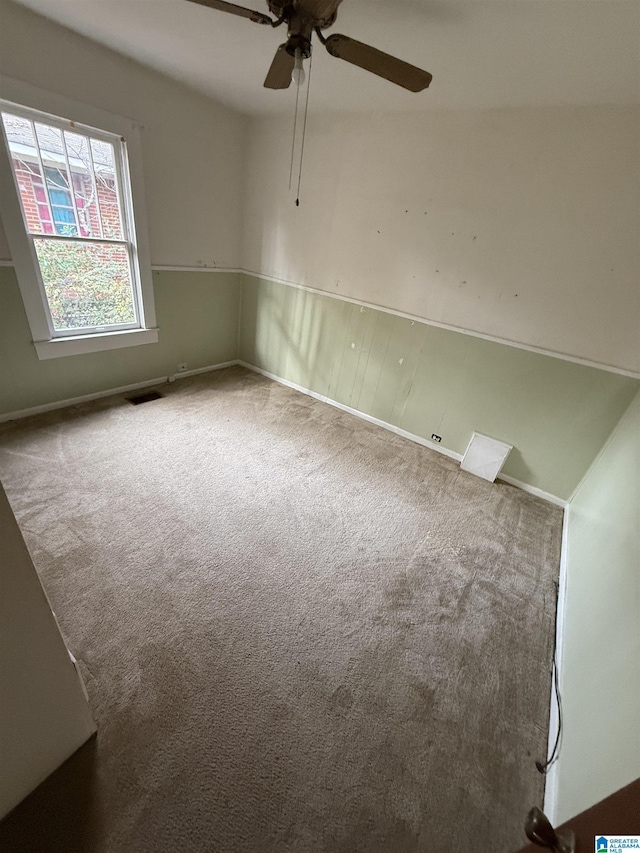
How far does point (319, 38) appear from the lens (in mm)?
1281

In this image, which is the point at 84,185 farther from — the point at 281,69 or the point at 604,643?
the point at 604,643

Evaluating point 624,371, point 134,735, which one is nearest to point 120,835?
point 134,735

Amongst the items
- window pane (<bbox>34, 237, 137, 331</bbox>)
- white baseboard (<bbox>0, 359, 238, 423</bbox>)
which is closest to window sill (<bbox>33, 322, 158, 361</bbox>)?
window pane (<bbox>34, 237, 137, 331</bbox>)

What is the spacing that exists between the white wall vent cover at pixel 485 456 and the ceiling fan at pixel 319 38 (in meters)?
2.26

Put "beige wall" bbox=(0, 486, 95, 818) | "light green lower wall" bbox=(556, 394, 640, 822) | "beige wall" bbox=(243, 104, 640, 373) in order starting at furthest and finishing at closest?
1. "beige wall" bbox=(243, 104, 640, 373)
2. "light green lower wall" bbox=(556, 394, 640, 822)
3. "beige wall" bbox=(0, 486, 95, 818)

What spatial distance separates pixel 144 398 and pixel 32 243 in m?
1.38

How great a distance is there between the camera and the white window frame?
2.07 metres

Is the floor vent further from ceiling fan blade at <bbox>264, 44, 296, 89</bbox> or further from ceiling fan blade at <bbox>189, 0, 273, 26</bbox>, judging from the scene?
ceiling fan blade at <bbox>189, 0, 273, 26</bbox>

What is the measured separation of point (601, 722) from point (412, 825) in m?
0.68

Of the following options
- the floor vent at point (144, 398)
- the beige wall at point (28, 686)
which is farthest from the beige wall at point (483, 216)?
the beige wall at point (28, 686)

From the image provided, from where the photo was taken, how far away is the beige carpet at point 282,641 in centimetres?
104

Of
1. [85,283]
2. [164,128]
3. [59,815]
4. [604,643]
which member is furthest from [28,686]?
[164,128]
